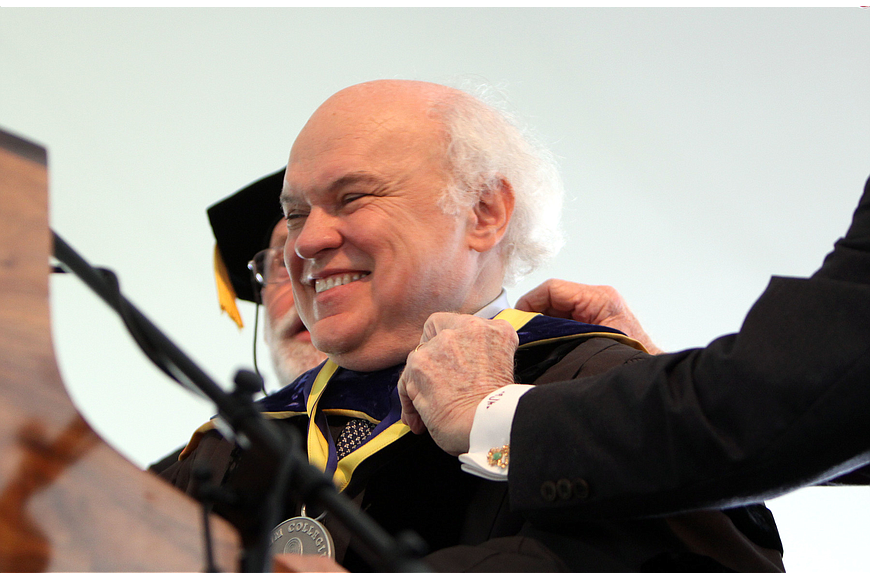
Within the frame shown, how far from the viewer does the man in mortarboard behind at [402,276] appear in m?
1.54

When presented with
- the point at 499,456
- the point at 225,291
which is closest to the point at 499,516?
the point at 499,456

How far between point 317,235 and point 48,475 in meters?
1.14

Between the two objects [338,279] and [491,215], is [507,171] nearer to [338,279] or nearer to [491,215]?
[491,215]

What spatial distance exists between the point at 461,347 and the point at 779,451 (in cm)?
60

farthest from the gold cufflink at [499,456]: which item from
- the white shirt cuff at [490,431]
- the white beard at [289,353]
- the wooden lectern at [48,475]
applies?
the white beard at [289,353]

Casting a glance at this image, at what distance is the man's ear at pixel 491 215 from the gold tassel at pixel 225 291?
77.9 inches

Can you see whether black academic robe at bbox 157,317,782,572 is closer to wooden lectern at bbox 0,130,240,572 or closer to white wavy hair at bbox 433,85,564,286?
wooden lectern at bbox 0,130,240,572

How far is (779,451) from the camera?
39.0 inches

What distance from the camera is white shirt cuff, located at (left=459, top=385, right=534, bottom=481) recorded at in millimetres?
1221

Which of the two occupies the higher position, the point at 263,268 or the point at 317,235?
the point at 317,235

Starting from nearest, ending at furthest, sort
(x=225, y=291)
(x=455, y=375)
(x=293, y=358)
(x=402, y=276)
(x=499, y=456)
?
(x=499, y=456) < (x=455, y=375) < (x=402, y=276) < (x=293, y=358) < (x=225, y=291)

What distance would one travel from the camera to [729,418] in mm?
1014

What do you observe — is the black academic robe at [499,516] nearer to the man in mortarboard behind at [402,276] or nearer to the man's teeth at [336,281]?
the man in mortarboard behind at [402,276]
